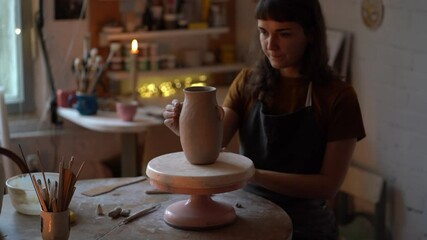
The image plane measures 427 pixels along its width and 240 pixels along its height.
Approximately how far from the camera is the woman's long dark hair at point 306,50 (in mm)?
2379

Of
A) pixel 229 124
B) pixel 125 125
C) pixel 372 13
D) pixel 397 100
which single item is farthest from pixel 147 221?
pixel 372 13

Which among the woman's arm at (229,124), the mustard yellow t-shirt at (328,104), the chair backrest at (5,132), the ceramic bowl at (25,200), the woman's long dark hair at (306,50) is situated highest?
the woman's long dark hair at (306,50)

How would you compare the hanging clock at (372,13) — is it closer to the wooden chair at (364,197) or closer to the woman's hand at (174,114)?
the wooden chair at (364,197)

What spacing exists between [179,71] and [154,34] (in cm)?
25

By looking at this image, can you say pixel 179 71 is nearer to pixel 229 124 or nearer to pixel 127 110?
pixel 127 110

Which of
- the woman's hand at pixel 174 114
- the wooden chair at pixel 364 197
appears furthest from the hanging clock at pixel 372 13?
the woman's hand at pixel 174 114

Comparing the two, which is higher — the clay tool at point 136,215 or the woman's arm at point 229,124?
the woman's arm at point 229,124

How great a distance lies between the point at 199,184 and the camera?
6.58 ft

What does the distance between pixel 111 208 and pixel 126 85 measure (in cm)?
190

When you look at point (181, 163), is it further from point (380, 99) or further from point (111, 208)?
point (380, 99)

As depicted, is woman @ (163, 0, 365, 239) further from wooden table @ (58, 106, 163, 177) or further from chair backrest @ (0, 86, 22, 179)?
A: chair backrest @ (0, 86, 22, 179)

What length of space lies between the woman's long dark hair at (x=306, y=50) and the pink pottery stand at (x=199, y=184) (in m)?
0.44

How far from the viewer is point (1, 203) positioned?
7.10 ft

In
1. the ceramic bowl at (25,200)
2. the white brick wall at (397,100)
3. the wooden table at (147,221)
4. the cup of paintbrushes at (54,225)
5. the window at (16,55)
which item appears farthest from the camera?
the window at (16,55)
